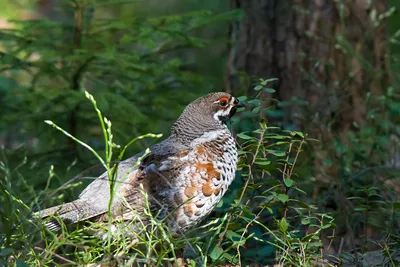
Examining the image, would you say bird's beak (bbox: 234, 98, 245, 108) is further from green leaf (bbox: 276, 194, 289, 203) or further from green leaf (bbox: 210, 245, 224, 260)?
green leaf (bbox: 210, 245, 224, 260)

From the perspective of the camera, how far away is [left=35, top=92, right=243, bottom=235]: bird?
4.00 metres

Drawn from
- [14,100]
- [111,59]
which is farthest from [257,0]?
[14,100]

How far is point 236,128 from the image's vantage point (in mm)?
5492

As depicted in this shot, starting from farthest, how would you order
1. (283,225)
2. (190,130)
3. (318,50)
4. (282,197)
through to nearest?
(318,50)
(190,130)
(282,197)
(283,225)

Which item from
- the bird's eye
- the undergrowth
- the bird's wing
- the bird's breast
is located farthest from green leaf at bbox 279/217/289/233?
the bird's eye

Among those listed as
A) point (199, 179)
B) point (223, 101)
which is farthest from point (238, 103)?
point (199, 179)

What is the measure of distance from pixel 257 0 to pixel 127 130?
1948 mm

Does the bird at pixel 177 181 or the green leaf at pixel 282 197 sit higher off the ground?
the green leaf at pixel 282 197

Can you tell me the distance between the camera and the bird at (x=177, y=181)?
4.00 metres

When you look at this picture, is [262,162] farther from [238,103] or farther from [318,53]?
[318,53]

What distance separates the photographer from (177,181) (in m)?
4.11

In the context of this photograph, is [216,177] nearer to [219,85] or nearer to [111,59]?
[111,59]

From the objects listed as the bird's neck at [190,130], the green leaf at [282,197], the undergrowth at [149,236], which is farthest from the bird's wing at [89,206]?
the green leaf at [282,197]

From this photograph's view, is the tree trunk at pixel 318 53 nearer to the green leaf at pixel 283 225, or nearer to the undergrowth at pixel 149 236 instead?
the undergrowth at pixel 149 236
